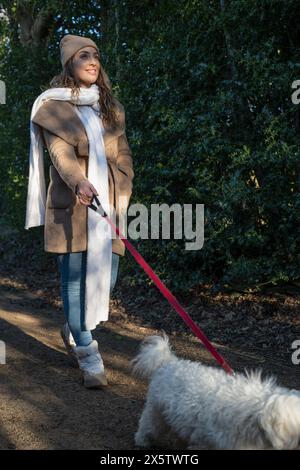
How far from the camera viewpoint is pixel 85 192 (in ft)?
14.3

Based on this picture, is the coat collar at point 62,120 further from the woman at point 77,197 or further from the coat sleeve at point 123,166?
the coat sleeve at point 123,166

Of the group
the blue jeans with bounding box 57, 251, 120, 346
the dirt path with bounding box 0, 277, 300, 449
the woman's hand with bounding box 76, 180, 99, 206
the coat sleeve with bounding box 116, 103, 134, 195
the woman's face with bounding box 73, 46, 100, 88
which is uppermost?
the woman's face with bounding box 73, 46, 100, 88

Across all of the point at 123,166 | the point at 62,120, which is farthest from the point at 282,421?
the point at 62,120

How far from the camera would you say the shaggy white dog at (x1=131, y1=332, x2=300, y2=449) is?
8.94 ft

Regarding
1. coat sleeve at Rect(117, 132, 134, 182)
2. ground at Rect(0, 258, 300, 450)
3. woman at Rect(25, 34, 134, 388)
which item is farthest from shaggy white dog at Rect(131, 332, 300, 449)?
coat sleeve at Rect(117, 132, 134, 182)

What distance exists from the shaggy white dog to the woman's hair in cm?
186

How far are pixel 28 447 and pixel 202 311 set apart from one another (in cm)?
364

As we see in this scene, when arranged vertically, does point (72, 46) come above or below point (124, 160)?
above

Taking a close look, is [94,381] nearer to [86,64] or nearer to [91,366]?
[91,366]

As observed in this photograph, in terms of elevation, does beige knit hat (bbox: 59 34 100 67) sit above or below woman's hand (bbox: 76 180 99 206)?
above

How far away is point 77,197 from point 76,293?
0.70 m

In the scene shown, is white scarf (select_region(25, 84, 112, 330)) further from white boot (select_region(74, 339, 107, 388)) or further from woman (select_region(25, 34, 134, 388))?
white boot (select_region(74, 339, 107, 388))
